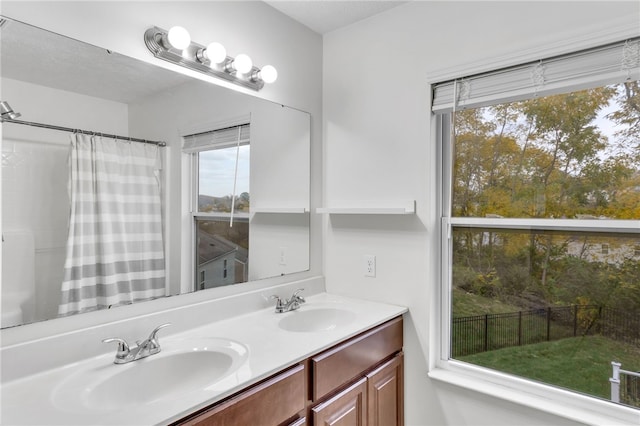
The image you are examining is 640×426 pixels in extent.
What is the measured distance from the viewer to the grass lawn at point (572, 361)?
4.58ft

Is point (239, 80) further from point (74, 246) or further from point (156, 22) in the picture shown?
point (74, 246)

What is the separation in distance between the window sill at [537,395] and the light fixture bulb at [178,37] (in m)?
1.84

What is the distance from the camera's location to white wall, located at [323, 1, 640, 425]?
1.53 m

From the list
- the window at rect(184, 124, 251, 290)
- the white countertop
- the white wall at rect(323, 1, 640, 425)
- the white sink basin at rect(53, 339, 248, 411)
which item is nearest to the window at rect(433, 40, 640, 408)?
the white wall at rect(323, 1, 640, 425)

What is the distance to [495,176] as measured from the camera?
1.66 m

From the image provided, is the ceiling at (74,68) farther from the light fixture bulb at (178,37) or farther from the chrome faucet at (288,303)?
the chrome faucet at (288,303)

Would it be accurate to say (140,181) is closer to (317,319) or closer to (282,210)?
(282,210)

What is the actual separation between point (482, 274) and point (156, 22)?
1.80m

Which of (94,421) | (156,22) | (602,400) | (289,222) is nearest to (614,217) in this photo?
(602,400)

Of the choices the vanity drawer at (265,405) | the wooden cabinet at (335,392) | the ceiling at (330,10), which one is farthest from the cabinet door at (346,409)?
the ceiling at (330,10)

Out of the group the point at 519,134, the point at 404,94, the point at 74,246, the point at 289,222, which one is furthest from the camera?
the point at 289,222

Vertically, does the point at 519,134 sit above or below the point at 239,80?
below

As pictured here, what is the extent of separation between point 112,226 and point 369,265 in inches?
49.3

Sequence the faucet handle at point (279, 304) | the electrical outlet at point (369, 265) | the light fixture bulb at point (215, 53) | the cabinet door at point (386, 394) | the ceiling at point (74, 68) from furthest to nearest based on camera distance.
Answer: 1. the electrical outlet at point (369, 265)
2. the faucet handle at point (279, 304)
3. the cabinet door at point (386, 394)
4. the light fixture bulb at point (215, 53)
5. the ceiling at point (74, 68)
